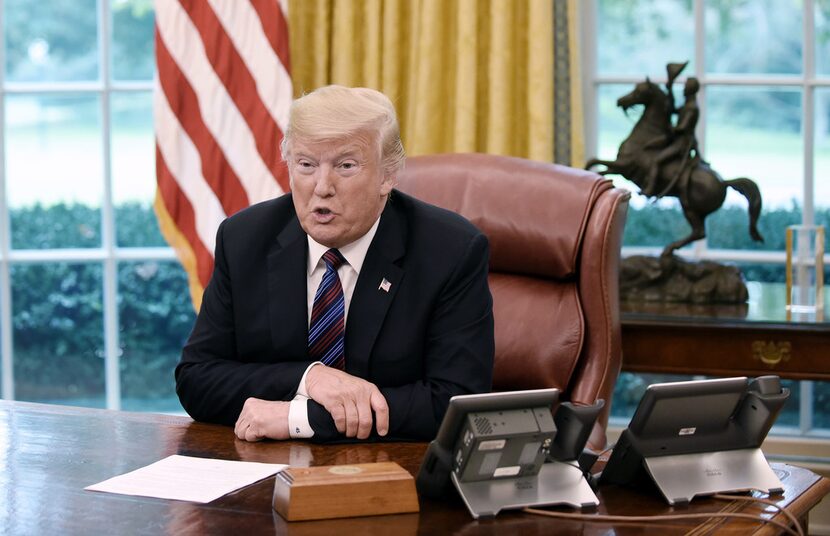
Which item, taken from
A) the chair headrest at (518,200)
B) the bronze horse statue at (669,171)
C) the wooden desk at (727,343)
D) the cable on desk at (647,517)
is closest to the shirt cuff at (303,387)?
the cable on desk at (647,517)

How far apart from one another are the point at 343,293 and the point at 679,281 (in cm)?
145

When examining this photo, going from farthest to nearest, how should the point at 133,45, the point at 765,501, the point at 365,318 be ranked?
the point at 133,45
the point at 365,318
the point at 765,501

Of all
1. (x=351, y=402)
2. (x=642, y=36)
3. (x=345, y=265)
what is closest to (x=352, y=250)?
(x=345, y=265)

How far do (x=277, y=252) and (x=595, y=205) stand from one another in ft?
2.72

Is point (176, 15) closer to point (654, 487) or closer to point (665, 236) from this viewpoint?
point (665, 236)

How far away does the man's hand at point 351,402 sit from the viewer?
6.99 feet

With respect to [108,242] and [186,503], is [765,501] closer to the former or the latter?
[186,503]

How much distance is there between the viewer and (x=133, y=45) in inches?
173

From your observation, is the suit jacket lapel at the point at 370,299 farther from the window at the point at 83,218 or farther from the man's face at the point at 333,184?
→ the window at the point at 83,218

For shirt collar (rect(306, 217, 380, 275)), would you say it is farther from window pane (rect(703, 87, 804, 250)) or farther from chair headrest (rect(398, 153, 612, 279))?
window pane (rect(703, 87, 804, 250))

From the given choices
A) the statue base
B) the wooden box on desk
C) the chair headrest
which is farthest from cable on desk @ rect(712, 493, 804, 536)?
the statue base

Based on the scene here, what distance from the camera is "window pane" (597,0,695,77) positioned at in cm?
401

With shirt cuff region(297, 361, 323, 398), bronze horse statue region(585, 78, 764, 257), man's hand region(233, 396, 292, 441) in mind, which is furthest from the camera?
bronze horse statue region(585, 78, 764, 257)

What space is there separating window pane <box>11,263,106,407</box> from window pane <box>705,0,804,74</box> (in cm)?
241
